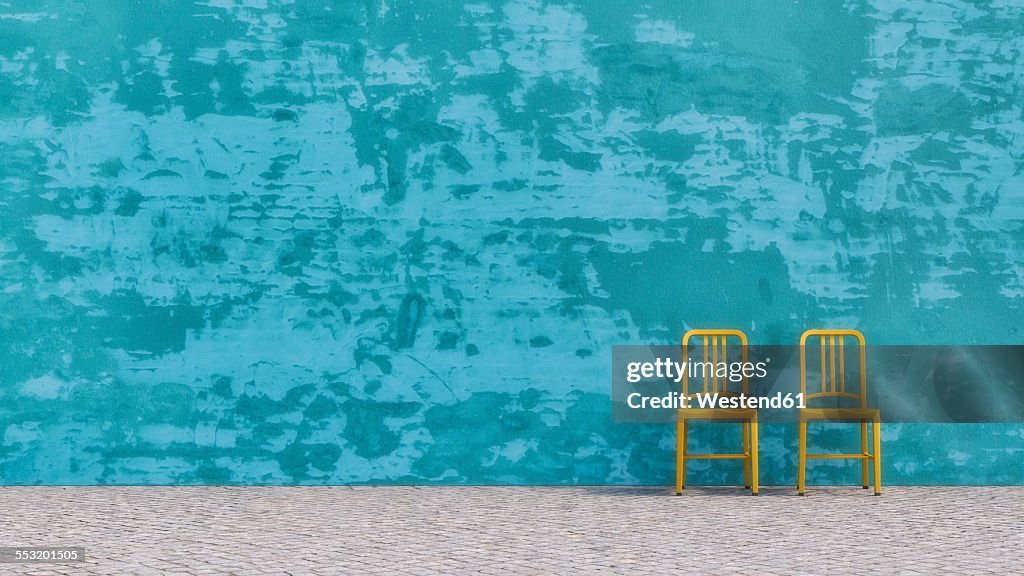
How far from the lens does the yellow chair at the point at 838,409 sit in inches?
302

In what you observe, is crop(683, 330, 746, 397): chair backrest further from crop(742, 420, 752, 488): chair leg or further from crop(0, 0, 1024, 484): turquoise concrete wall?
crop(742, 420, 752, 488): chair leg

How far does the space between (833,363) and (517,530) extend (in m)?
2.89

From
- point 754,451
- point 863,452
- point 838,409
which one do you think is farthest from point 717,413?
point 863,452

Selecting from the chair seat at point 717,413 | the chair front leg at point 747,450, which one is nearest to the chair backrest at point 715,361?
the chair front leg at point 747,450

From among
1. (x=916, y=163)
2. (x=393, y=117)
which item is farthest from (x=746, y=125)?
(x=393, y=117)

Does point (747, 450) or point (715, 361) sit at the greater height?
point (715, 361)

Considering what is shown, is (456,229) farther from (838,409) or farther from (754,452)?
(838,409)

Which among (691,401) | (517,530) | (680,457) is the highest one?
(691,401)

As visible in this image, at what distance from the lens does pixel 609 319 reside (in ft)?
26.9

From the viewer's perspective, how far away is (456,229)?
8203 mm

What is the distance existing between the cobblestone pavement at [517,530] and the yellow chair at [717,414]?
0.23 meters

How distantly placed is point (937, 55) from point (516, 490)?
169 inches

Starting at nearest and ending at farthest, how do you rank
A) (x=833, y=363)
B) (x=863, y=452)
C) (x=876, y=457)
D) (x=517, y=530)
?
(x=517, y=530), (x=876, y=457), (x=833, y=363), (x=863, y=452)

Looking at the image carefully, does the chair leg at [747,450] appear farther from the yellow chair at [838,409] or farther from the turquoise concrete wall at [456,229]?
the yellow chair at [838,409]
